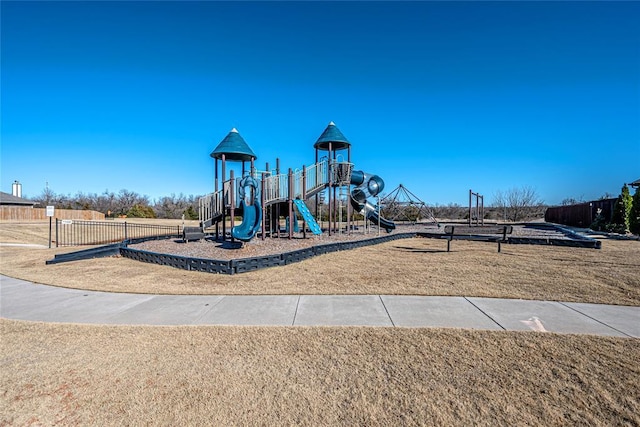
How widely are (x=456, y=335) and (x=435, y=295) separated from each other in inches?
78.1

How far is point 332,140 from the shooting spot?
58.2 feet

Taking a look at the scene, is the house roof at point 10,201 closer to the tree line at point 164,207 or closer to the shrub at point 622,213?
the tree line at point 164,207

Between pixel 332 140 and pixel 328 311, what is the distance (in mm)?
13816

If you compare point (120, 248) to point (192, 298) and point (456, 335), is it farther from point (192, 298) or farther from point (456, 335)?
point (456, 335)

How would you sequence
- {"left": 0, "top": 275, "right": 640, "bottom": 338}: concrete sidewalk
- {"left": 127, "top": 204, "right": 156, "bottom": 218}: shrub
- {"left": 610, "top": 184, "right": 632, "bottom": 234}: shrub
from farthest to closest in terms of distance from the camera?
{"left": 127, "top": 204, "right": 156, "bottom": 218}: shrub < {"left": 610, "top": 184, "right": 632, "bottom": 234}: shrub < {"left": 0, "top": 275, "right": 640, "bottom": 338}: concrete sidewalk

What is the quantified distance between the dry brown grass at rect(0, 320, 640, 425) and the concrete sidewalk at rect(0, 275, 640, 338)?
1.23 feet

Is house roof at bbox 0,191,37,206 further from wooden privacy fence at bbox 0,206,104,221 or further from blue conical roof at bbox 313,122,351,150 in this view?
blue conical roof at bbox 313,122,351,150

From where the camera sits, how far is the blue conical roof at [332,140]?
702 inches

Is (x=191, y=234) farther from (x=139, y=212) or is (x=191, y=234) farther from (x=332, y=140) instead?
(x=139, y=212)

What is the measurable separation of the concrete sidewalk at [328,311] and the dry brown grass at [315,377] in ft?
1.23

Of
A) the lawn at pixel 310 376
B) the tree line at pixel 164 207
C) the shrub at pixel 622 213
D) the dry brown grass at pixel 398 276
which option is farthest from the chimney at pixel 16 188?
the shrub at pixel 622 213

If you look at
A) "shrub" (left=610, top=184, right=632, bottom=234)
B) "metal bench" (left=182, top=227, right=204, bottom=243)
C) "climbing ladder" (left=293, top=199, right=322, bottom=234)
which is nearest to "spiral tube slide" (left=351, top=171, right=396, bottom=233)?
"climbing ladder" (left=293, top=199, right=322, bottom=234)

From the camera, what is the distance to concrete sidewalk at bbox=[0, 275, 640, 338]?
461 centimetres

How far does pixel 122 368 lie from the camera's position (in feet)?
11.0
